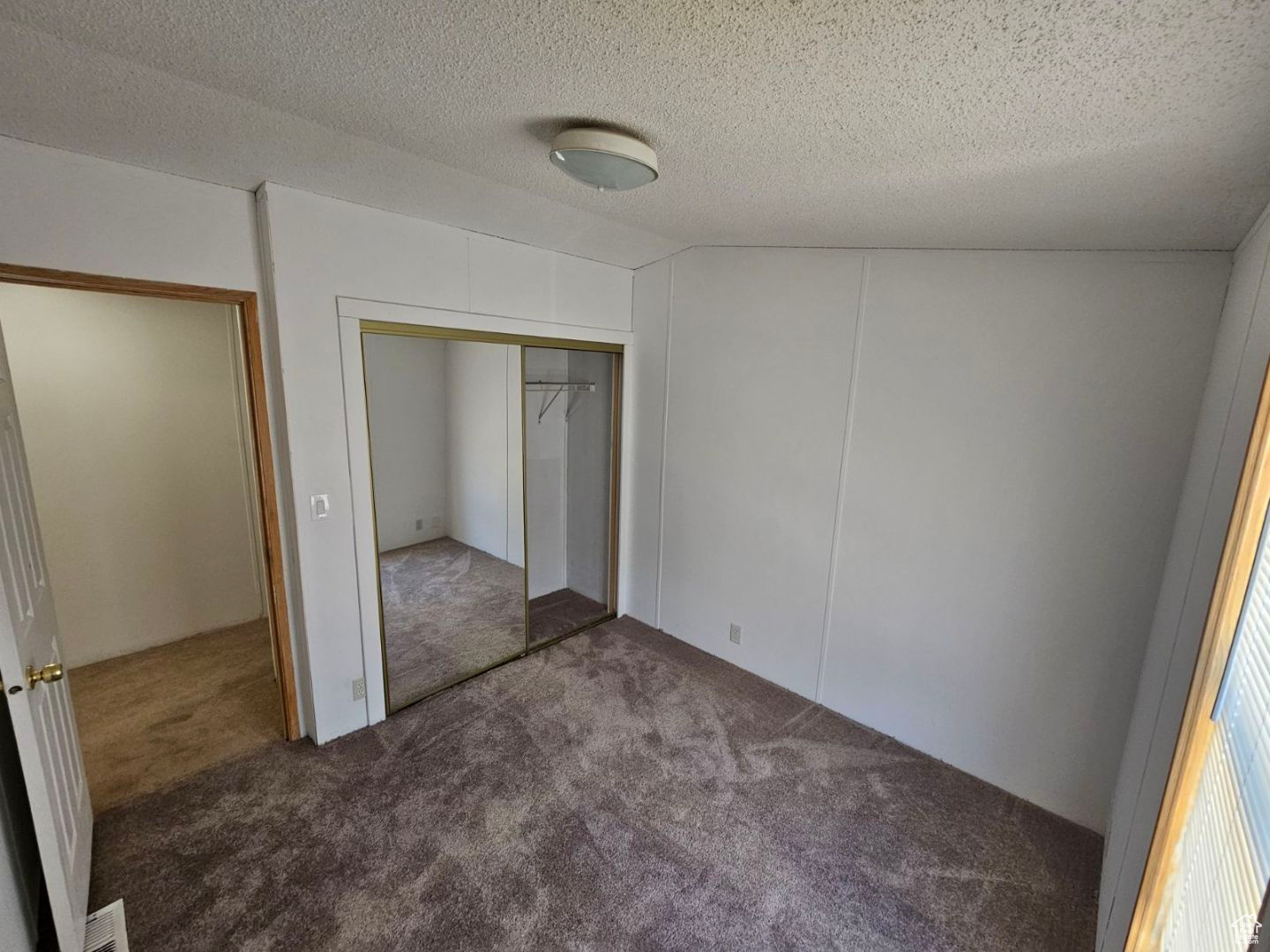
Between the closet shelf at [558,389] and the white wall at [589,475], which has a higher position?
the closet shelf at [558,389]

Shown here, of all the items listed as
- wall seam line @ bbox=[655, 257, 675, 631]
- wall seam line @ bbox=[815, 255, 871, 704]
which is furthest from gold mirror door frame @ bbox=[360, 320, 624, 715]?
wall seam line @ bbox=[815, 255, 871, 704]

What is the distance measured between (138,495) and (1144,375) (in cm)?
497

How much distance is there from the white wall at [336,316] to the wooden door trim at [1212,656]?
9.07 feet

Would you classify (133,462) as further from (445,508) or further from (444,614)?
(444,614)

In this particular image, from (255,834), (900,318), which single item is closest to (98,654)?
(255,834)

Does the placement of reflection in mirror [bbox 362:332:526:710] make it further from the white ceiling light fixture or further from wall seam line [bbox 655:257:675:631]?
the white ceiling light fixture

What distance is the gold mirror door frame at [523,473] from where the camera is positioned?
2514mm

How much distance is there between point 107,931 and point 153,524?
229cm

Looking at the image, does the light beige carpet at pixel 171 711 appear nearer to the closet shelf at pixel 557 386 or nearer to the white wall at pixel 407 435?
the white wall at pixel 407 435

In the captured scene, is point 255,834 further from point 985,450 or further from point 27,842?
point 985,450

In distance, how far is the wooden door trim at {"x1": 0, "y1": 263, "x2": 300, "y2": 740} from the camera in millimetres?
1764

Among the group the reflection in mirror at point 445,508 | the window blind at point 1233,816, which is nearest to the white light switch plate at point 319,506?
the reflection in mirror at point 445,508

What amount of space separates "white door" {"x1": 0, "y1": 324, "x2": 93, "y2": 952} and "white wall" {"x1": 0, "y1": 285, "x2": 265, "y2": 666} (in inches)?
44.4

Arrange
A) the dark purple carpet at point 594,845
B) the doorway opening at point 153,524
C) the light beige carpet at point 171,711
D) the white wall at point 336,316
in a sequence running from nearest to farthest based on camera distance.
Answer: the dark purple carpet at point 594,845 < the white wall at point 336,316 < the light beige carpet at point 171,711 < the doorway opening at point 153,524
